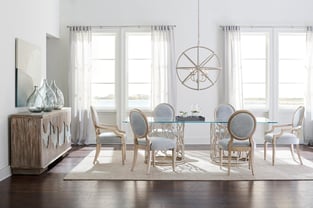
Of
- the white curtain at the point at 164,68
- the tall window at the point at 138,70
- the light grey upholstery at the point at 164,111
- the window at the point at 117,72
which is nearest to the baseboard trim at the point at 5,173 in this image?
the light grey upholstery at the point at 164,111

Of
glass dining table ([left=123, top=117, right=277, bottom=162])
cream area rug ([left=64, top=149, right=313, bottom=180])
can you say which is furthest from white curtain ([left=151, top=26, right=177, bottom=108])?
cream area rug ([left=64, top=149, right=313, bottom=180])

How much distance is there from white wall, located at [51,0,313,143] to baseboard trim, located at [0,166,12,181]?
3825 millimetres

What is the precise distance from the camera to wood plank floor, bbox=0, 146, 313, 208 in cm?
387

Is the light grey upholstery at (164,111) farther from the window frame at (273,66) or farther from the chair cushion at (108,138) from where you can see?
the window frame at (273,66)

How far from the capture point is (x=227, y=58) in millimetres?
8016

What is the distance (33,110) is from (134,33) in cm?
339

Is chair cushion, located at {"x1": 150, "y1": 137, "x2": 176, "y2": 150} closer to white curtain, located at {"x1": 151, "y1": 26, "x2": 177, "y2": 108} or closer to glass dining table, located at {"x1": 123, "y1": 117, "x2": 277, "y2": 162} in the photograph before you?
glass dining table, located at {"x1": 123, "y1": 117, "x2": 277, "y2": 162}

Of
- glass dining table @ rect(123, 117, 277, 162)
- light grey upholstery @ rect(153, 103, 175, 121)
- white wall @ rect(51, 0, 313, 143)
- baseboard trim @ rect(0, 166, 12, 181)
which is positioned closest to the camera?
baseboard trim @ rect(0, 166, 12, 181)

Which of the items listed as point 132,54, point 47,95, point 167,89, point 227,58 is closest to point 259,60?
point 227,58

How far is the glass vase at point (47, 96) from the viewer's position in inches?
226

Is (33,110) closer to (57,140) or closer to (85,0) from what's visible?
(57,140)

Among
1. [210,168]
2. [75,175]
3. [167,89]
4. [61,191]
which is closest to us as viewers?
[61,191]

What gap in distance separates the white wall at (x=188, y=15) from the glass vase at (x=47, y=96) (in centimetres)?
254

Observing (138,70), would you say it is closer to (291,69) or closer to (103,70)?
(103,70)
